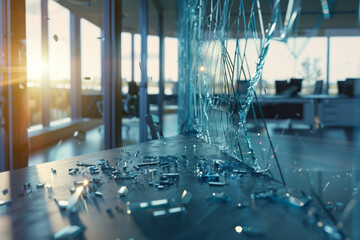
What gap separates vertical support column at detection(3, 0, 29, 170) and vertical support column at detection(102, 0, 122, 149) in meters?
0.86

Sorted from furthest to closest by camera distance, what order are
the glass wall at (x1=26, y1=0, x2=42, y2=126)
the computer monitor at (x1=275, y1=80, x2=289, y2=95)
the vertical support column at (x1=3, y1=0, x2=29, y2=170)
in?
the computer monitor at (x1=275, y1=80, x2=289, y2=95), the glass wall at (x1=26, y1=0, x2=42, y2=126), the vertical support column at (x1=3, y1=0, x2=29, y2=170)

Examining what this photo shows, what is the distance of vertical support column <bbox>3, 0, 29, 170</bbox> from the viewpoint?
246 cm

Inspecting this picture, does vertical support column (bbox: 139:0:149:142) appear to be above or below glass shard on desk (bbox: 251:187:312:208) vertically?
above

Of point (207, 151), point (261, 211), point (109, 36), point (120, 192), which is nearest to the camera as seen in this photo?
point (261, 211)

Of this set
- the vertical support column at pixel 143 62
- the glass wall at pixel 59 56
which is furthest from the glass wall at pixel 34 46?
→ the vertical support column at pixel 143 62

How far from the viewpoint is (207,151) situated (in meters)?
1.27

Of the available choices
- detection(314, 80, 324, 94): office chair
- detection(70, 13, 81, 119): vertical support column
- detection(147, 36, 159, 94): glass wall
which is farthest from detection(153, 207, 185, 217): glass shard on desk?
detection(314, 80, 324, 94): office chair

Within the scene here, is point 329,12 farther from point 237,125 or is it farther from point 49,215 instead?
point 49,215

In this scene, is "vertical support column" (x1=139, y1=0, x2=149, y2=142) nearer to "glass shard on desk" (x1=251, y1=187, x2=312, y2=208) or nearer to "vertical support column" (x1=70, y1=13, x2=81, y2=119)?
"vertical support column" (x1=70, y1=13, x2=81, y2=119)

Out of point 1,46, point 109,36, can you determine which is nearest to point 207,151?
point 1,46

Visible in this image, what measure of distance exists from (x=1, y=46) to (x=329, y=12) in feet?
8.38

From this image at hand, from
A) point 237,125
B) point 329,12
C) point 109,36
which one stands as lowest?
point 237,125

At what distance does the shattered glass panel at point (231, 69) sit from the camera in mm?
926

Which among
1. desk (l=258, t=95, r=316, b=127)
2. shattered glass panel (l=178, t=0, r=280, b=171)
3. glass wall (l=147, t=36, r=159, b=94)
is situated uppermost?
glass wall (l=147, t=36, r=159, b=94)
